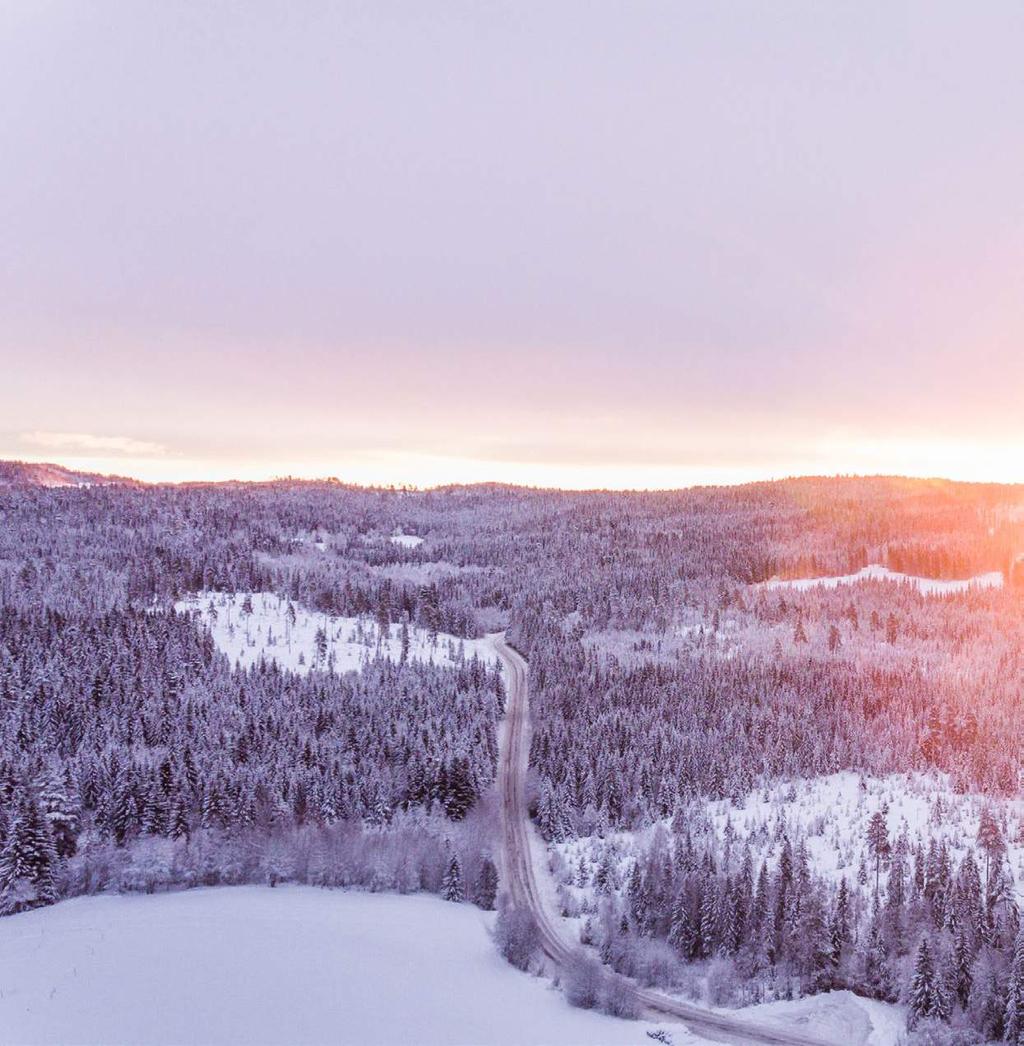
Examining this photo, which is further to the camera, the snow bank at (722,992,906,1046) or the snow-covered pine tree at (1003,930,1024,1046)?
the snow bank at (722,992,906,1046)

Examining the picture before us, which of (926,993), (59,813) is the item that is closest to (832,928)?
(926,993)

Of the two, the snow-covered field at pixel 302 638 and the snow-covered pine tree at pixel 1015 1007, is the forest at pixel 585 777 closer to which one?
the snow-covered pine tree at pixel 1015 1007

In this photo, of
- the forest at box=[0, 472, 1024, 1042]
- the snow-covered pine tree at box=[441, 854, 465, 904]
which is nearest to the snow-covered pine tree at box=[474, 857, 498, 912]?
the forest at box=[0, 472, 1024, 1042]

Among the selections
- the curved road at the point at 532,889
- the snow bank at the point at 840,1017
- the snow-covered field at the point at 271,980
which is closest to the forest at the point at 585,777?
the snow bank at the point at 840,1017

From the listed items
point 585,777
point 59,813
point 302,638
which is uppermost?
point 302,638

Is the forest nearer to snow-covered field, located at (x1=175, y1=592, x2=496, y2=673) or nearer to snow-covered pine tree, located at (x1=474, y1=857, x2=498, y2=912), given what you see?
snow-covered pine tree, located at (x1=474, y1=857, x2=498, y2=912)

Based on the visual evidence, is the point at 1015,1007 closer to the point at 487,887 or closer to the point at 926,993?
the point at 926,993

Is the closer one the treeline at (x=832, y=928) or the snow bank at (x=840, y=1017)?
the snow bank at (x=840, y=1017)
